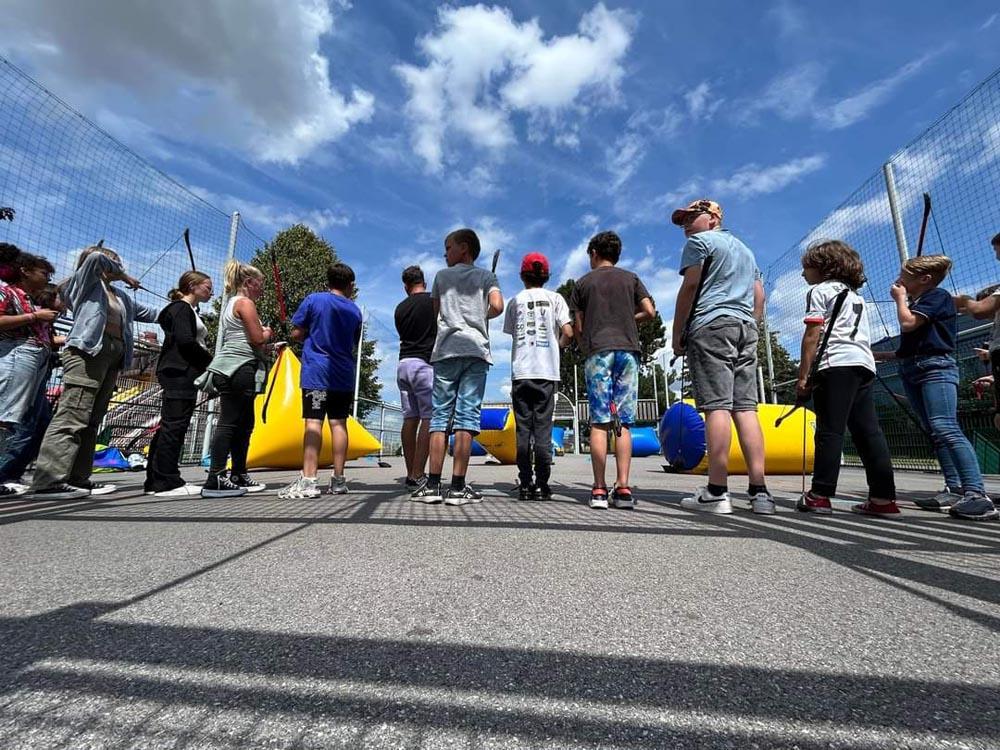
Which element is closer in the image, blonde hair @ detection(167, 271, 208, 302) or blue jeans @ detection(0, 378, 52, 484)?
blue jeans @ detection(0, 378, 52, 484)

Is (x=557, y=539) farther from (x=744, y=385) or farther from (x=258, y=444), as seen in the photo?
(x=258, y=444)

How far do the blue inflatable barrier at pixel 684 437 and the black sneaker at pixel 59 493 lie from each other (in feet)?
19.7

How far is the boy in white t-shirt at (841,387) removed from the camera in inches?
114

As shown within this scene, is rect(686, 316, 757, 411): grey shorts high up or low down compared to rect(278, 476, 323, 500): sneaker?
up

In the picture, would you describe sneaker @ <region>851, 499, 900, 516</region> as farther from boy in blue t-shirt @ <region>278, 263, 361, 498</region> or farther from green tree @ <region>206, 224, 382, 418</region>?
green tree @ <region>206, 224, 382, 418</region>

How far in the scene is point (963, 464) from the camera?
299 centimetres

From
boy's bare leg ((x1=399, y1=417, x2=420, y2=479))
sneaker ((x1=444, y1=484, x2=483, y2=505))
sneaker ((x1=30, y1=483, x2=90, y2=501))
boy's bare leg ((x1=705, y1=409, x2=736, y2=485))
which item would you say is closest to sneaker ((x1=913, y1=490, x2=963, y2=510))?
boy's bare leg ((x1=705, y1=409, x2=736, y2=485))

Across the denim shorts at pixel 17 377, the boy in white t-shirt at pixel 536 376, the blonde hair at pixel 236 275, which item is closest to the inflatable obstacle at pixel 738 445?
the boy in white t-shirt at pixel 536 376

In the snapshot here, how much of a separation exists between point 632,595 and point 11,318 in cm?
436

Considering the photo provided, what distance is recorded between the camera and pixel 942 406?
318cm

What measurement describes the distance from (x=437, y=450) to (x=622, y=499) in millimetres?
1176

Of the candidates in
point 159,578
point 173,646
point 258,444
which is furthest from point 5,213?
point 173,646

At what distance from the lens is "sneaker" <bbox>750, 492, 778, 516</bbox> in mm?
2803

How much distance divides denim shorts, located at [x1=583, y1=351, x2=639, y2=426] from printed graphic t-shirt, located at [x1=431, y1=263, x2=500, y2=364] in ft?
2.42
